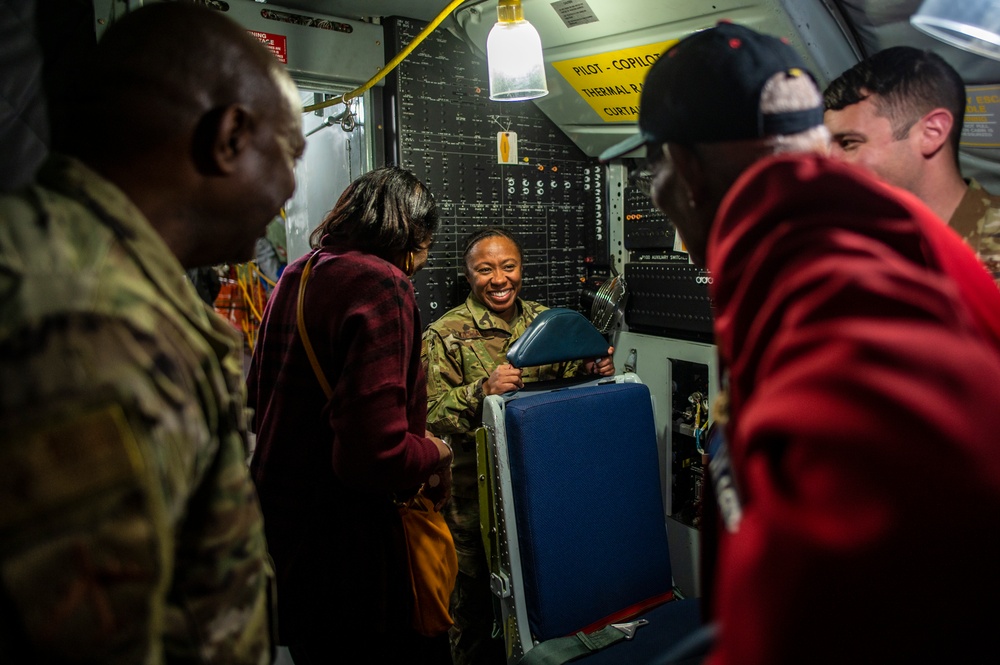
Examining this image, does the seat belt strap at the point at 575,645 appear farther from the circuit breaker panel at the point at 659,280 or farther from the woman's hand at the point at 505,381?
the circuit breaker panel at the point at 659,280

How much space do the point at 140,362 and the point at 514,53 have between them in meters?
2.18

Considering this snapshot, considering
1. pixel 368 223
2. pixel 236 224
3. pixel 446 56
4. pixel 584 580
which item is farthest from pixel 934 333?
pixel 446 56

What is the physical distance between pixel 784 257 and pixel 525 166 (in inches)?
122

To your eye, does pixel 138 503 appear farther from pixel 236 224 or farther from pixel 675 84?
pixel 675 84

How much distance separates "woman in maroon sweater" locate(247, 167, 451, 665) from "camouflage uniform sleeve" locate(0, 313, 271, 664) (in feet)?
3.20

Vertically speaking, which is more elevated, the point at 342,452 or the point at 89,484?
the point at 89,484

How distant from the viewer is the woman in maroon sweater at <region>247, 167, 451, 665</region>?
66.8 inches

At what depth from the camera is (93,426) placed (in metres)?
0.61

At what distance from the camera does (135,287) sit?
0.71m

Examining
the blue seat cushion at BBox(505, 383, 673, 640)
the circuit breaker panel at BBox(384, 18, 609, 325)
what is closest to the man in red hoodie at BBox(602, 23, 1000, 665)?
Result: the blue seat cushion at BBox(505, 383, 673, 640)

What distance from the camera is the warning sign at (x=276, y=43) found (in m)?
2.70

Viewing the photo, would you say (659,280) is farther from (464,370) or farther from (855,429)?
(855,429)

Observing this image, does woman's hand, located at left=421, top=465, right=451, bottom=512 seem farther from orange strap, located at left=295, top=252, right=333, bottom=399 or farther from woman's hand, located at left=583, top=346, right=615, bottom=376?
woman's hand, located at left=583, top=346, right=615, bottom=376

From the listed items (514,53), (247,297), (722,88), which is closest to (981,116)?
(514,53)
